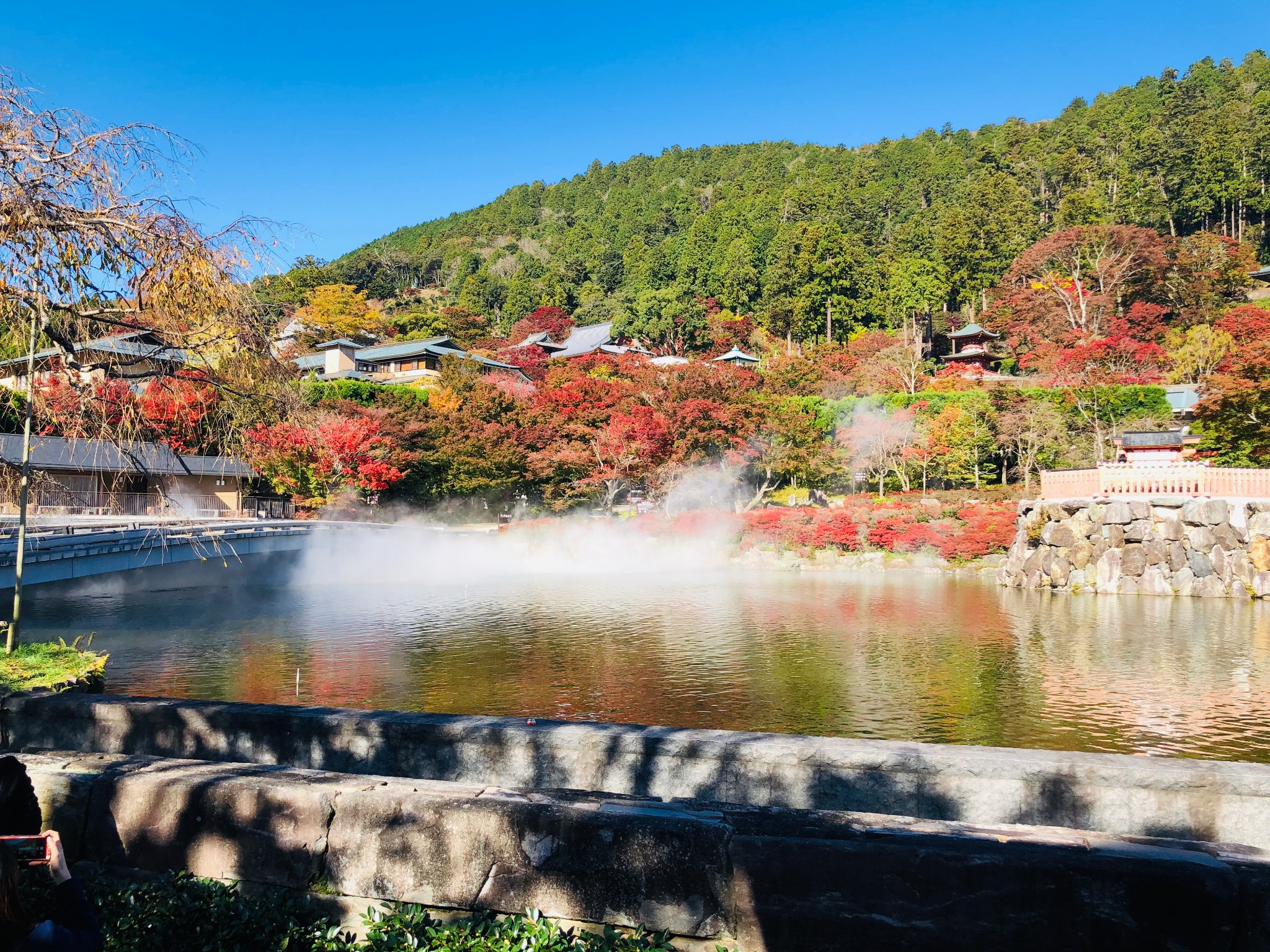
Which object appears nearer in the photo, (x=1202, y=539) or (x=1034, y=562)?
(x=1202, y=539)

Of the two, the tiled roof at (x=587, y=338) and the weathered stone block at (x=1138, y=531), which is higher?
the tiled roof at (x=587, y=338)

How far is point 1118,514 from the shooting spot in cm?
2247

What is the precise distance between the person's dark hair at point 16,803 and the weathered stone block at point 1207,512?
25369 millimetres

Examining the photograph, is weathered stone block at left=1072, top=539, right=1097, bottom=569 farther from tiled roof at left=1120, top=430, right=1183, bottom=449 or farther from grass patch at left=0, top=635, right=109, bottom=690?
grass patch at left=0, top=635, right=109, bottom=690

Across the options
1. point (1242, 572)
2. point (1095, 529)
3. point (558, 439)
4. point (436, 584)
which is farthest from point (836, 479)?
point (436, 584)

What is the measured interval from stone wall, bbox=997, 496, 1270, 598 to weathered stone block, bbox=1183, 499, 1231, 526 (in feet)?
0.05

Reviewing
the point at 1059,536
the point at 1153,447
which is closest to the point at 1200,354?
the point at 1153,447

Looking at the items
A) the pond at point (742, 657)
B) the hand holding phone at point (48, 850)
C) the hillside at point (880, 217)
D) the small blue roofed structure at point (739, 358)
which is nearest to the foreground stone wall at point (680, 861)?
the hand holding phone at point (48, 850)

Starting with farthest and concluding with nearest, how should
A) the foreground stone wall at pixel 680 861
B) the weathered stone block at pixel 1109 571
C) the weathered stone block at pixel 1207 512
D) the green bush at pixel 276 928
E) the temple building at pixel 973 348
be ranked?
the temple building at pixel 973 348, the weathered stone block at pixel 1109 571, the weathered stone block at pixel 1207 512, the green bush at pixel 276 928, the foreground stone wall at pixel 680 861

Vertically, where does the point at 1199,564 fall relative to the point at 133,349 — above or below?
below

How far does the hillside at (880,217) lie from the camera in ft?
198

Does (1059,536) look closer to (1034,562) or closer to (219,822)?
(1034,562)

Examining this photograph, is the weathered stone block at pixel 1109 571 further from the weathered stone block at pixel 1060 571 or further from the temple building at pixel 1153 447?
the temple building at pixel 1153 447

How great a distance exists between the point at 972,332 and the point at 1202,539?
32.3 m
